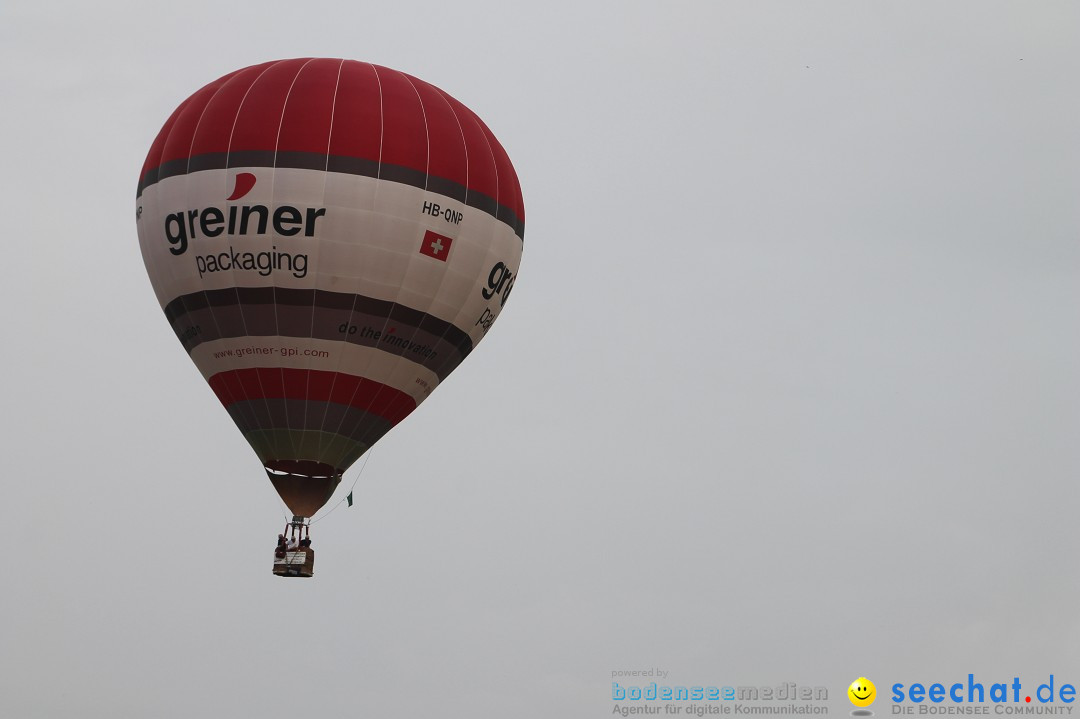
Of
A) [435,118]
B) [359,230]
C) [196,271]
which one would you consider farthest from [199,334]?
[435,118]

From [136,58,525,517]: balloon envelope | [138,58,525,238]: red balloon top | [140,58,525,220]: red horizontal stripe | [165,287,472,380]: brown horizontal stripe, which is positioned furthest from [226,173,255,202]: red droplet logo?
[165,287,472,380]: brown horizontal stripe

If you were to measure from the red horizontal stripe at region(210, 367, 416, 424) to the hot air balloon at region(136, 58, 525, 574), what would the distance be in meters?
0.04

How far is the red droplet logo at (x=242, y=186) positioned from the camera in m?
33.6

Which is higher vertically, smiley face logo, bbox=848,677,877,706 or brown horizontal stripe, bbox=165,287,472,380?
brown horizontal stripe, bbox=165,287,472,380

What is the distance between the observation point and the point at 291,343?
112 ft

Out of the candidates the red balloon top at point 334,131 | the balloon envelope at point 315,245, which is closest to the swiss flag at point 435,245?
the balloon envelope at point 315,245

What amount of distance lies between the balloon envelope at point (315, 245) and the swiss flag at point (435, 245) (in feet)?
0.09

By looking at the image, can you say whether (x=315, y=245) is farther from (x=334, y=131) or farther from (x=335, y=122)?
(x=335, y=122)

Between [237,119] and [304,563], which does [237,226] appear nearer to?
[237,119]

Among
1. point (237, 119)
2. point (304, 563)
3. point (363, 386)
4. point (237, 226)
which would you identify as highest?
point (237, 119)

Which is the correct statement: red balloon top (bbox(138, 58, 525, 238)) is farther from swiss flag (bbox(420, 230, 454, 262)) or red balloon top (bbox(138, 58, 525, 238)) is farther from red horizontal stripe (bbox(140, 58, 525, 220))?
swiss flag (bbox(420, 230, 454, 262))

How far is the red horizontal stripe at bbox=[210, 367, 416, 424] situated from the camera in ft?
112

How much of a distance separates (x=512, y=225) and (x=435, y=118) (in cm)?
276

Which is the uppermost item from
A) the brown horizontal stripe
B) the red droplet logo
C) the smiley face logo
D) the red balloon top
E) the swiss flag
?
the red balloon top
